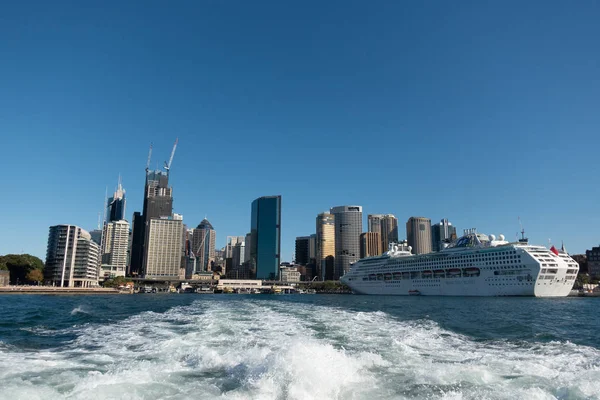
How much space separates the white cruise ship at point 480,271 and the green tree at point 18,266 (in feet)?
451

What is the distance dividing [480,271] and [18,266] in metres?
168

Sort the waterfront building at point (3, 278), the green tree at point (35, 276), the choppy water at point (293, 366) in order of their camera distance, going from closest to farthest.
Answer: the choppy water at point (293, 366)
the waterfront building at point (3, 278)
the green tree at point (35, 276)

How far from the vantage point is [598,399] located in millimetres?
10961

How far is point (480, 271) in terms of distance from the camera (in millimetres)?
108188

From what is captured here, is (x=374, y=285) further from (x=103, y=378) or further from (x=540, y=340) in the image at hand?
(x=103, y=378)

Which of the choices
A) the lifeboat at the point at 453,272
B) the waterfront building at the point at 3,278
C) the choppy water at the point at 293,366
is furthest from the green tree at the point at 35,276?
the choppy water at the point at 293,366

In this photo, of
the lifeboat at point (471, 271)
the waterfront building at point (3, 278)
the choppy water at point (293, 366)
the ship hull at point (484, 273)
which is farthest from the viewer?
the waterfront building at point (3, 278)

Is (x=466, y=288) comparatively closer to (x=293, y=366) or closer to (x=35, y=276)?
(x=293, y=366)

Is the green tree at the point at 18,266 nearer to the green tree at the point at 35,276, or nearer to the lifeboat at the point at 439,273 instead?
the green tree at the point at 35,276

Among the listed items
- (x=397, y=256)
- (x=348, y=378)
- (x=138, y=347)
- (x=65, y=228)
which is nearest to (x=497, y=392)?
(x=348, y=378)

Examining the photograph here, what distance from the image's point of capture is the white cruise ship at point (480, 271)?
98.8 meters

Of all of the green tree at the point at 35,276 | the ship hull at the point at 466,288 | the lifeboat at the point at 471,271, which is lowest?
the ship hull at the point at 466,288

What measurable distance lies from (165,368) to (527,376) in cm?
1282

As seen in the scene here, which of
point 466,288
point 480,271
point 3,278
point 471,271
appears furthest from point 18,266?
point 480,271
